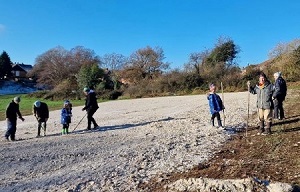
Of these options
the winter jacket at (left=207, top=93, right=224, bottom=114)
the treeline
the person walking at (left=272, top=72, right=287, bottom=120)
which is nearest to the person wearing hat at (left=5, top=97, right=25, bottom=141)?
the winter jacket at (left=207, top=93, right=224, bottom=114)

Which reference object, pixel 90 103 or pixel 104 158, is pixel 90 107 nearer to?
pixel 90 103

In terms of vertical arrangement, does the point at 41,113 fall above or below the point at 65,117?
above

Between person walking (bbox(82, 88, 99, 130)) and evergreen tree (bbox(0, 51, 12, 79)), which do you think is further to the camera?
evergreen tree (bbox(0, 51, 12, 79))

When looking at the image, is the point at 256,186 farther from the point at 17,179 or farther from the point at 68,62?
the point at 68,62

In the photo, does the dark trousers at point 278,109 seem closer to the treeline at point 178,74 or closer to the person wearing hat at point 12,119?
the person wearing hat at point 12,119

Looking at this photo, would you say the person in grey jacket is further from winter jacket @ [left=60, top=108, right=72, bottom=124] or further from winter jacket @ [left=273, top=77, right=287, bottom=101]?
winter jacket @ [left=60, top=108, right=72, bottom=124]

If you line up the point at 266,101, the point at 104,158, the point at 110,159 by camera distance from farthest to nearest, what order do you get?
1. the point at 266,101
2. the point at 104,158
3. the point at 110,159

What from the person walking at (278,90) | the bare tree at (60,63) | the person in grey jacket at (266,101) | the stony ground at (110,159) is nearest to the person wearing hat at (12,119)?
the stony ground at (110,159)

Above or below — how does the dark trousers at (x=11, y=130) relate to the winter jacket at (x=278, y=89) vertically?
below

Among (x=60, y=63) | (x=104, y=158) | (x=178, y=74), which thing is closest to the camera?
(x=104, y=158)

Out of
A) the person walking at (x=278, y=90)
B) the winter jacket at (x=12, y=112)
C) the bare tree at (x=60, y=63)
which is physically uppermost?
the bare tree at (x=60, y=63)

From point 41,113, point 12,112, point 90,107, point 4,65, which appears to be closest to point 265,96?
point 90,107

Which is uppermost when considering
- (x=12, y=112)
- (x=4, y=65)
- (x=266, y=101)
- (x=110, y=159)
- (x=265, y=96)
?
(x=4, y=65)

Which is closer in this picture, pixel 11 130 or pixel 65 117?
pixel 11 130
